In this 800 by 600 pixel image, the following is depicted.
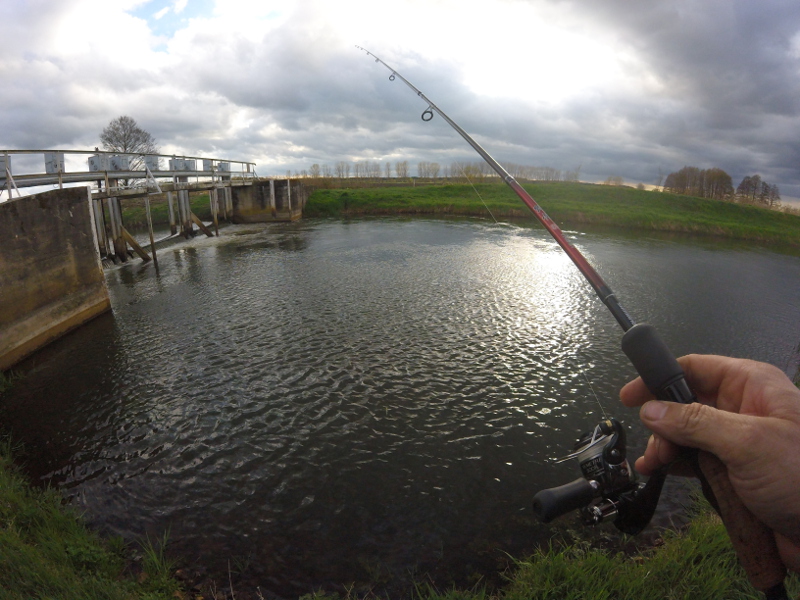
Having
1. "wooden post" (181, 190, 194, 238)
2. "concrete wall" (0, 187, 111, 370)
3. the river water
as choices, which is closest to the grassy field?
the river water

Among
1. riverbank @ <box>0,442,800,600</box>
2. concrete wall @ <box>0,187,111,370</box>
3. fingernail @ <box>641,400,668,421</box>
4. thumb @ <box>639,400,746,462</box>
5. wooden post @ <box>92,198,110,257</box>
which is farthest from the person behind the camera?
wooden post @ <box>92,198,110,257</box>

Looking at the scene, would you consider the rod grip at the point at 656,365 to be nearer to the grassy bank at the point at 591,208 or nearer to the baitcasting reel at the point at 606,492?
the baitcasting reel at the point at 606,492

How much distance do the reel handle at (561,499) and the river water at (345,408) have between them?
3121 millimetres

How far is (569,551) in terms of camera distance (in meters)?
5.36

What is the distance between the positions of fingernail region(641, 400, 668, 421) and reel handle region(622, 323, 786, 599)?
70 mm

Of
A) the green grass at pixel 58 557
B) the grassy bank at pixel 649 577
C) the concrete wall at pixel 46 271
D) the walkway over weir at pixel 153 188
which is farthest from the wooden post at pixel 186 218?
the grassy bank at pixel 649 577

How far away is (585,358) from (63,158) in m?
21.2

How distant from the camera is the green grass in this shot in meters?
3.82

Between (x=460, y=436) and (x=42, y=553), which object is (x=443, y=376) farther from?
(x=42, y=553)

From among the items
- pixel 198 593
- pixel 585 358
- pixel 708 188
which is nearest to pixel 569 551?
pixel 198 593

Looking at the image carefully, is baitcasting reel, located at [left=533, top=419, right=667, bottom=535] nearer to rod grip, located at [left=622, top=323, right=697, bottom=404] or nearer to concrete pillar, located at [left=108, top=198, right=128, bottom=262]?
rod grip, located at [left=622, top=323, right=697, bottom=404]

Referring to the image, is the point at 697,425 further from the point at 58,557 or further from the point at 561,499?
the point at 58,557

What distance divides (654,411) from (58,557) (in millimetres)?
6033

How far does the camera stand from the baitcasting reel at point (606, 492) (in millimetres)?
2776
